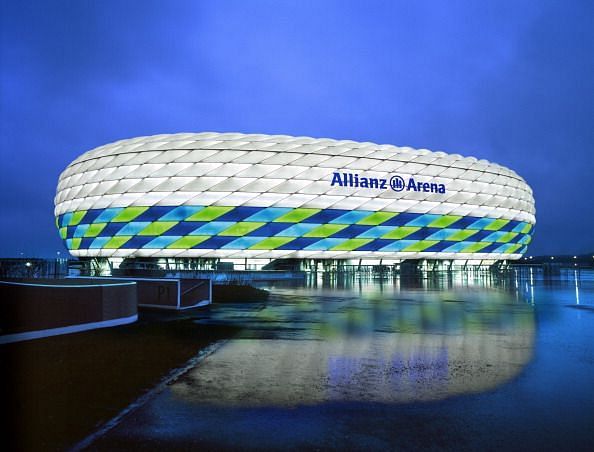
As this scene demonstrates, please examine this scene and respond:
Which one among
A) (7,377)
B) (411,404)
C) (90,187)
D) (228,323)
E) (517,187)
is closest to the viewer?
(411,404)

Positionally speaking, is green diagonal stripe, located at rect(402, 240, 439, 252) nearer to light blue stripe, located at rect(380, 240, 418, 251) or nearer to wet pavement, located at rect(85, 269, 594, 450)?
light blue stripe, located at rect(380, 240, 418, 251)

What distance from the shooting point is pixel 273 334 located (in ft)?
33.2

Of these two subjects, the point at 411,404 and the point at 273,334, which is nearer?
the point at 411,404

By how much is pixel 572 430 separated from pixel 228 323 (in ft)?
27.9

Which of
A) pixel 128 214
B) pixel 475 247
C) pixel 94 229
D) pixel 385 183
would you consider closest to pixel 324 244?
pixel 385 183

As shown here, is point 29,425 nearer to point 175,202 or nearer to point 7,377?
point 7,377

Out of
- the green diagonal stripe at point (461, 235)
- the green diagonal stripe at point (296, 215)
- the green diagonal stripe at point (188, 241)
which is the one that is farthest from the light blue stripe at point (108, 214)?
the green diagonal stripe at point (461, 235)

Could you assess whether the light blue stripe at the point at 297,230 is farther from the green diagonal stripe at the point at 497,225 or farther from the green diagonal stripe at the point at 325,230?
the green diagonal stripe at the point at 497,225

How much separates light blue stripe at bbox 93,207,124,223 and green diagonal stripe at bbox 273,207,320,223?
45.9ft

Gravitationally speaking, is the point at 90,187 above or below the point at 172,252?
above

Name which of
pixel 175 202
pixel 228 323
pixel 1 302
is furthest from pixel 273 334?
pixel 175 202

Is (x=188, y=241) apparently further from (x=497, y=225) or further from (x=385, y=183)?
(x=497, y=225)

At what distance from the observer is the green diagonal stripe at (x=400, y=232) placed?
155 ft

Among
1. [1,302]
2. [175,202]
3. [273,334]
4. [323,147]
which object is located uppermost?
[323,147]
